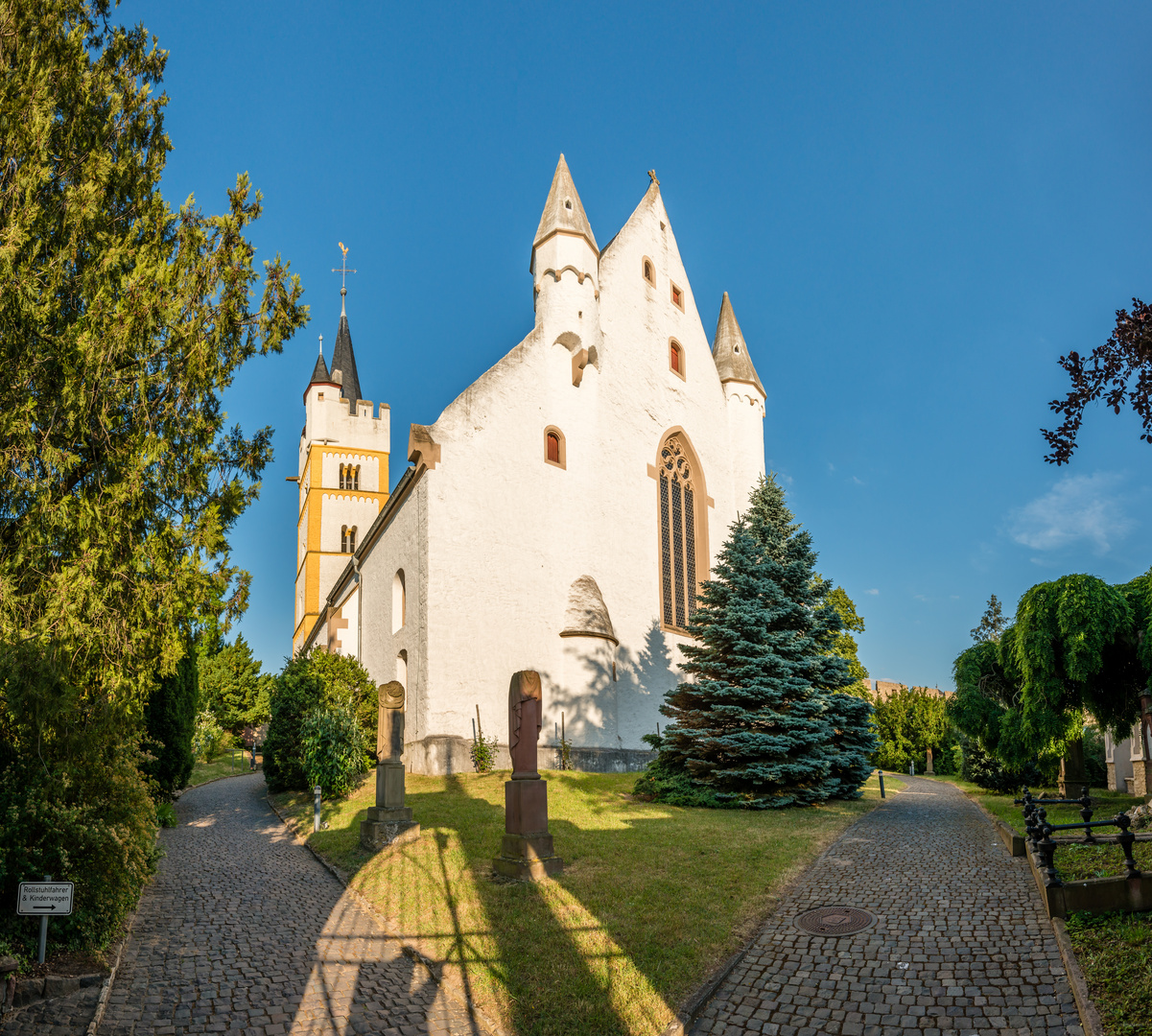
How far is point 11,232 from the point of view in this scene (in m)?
8.17

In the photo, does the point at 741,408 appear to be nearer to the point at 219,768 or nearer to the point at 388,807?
the point at 388,807

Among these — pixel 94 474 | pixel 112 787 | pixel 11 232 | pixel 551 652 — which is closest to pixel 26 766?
pixel 112 787

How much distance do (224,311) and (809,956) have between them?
9.76 meters

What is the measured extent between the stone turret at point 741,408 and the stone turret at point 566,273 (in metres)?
8.19

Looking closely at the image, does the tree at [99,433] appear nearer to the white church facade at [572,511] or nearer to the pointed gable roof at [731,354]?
the white church facade at [572,511]

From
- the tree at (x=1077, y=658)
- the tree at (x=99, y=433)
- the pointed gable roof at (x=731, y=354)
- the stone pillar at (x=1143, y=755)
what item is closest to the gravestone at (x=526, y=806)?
the tree at (x=99, y=433)

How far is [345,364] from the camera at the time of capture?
50750mm

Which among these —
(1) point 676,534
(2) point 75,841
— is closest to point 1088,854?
(2) point 75,841

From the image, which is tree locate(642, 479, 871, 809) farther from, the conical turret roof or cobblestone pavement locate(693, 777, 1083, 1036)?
the conical turret roof

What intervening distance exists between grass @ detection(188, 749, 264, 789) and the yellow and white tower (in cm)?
790

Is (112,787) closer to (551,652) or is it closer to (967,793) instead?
(551,652)

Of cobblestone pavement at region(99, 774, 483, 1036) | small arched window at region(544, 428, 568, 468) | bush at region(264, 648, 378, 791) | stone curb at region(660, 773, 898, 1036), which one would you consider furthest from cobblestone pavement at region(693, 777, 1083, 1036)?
small arched window at region(544, 428, 568, 468)

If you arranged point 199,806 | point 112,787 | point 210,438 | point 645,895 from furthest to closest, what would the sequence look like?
point 199,806 → point 210,438 → point 645,895 → point 112,787

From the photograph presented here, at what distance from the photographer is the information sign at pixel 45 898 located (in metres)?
6.11
